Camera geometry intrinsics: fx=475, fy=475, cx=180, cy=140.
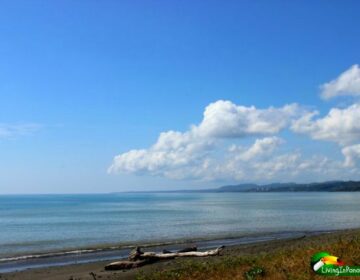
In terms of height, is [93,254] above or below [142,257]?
below

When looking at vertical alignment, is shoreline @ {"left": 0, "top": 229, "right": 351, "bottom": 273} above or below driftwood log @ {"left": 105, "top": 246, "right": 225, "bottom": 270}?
below

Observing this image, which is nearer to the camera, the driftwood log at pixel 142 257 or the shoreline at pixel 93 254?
the driftwood log at pixel 142 257

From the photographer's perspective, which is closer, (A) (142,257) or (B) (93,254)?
(A) (142,257)

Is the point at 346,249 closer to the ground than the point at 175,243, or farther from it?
farther from it

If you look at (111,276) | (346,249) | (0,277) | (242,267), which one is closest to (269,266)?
(242,267)

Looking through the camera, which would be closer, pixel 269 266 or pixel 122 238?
pixel 269 266

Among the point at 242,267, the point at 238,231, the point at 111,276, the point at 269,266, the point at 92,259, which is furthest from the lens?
the point at 238,231

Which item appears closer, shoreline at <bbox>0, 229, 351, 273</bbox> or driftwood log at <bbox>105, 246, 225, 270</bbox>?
driftwood log at <bbox>105, 246, 225, 270</bbox>

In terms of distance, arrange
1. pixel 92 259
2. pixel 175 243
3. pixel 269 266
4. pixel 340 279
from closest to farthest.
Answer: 1. pixel 340 279
2. pixel 269 266
3. pixel 92 259
4. pixel 175 243

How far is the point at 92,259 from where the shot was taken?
104ft

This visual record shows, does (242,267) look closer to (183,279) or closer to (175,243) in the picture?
(183,279)

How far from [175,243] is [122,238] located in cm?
875

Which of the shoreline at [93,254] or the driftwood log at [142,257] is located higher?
the driftwood log at [142,257]

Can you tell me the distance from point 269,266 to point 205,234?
32756mm
